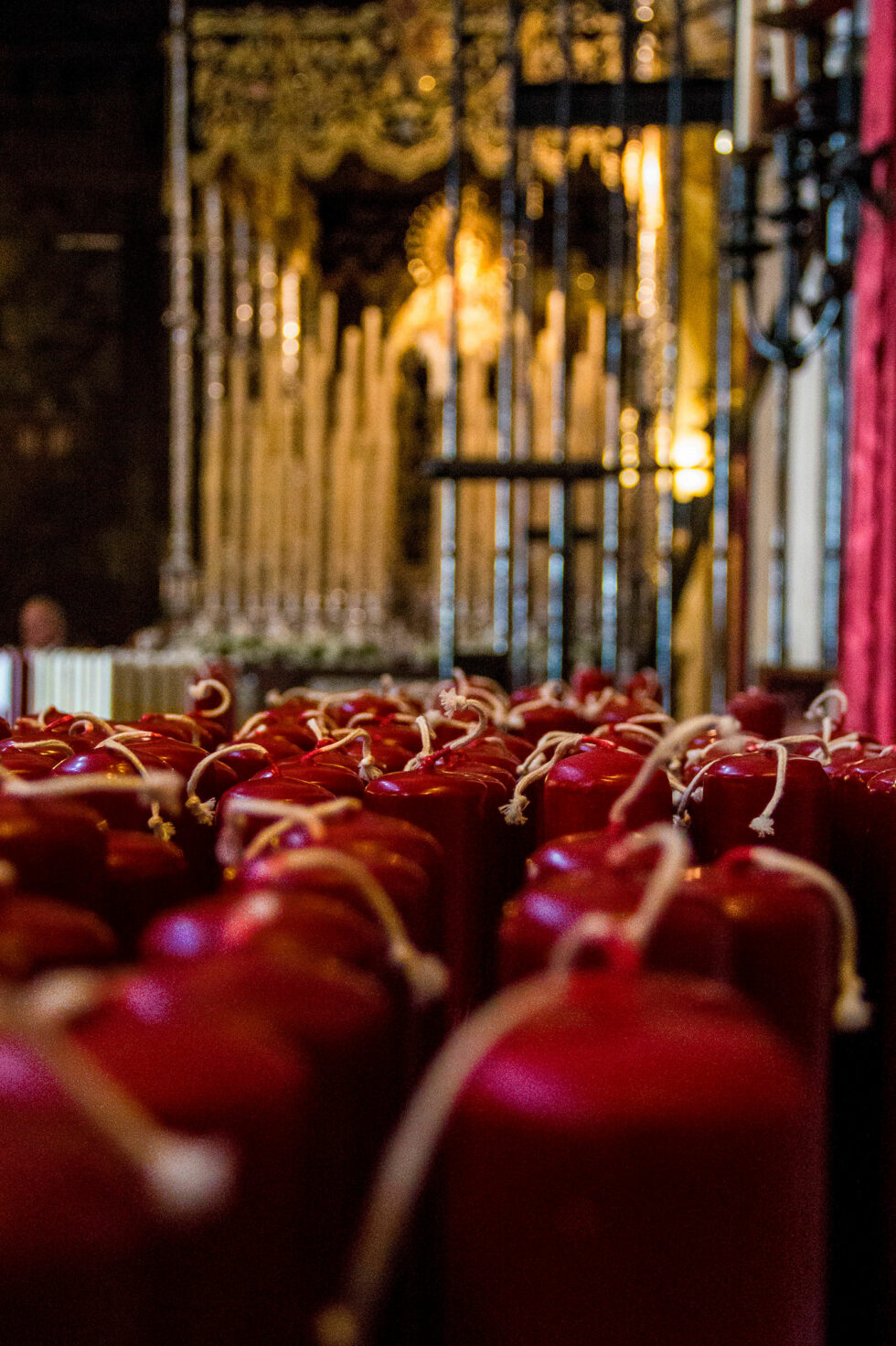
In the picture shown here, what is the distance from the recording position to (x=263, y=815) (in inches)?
16.6

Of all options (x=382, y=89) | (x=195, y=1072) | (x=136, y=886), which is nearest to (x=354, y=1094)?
(x=195, y=1072)

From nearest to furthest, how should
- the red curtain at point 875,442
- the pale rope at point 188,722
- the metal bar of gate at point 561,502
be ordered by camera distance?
the pale rope at point 188,722 < the red curtain at point 875,442 < the metal bar of gate at point 561,502

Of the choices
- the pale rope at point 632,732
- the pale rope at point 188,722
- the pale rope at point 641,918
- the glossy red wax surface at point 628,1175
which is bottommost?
the glossy red wax surface at point 628,1175

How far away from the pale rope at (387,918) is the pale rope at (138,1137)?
0.34 ft

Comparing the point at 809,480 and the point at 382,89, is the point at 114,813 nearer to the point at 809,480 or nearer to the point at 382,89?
the point at 809,480

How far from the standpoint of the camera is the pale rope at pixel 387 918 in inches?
12.6

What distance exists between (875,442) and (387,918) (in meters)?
1.37

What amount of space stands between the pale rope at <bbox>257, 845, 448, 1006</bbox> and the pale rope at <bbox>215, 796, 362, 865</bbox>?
24 mm

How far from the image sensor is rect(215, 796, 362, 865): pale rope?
1.16 ft

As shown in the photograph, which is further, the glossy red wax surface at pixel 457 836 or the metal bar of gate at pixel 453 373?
the metal bar of gate at pixel 453 373

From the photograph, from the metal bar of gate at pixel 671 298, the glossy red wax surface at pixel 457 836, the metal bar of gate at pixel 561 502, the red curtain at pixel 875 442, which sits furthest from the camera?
the metal bar of gate at pixel 671 298

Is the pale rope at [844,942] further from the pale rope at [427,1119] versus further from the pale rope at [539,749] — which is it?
the pale rope at [539,749]

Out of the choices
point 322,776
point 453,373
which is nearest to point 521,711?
point 322,776

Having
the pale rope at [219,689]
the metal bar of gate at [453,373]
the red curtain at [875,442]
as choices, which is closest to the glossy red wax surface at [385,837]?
the pale rope at [219,689]
